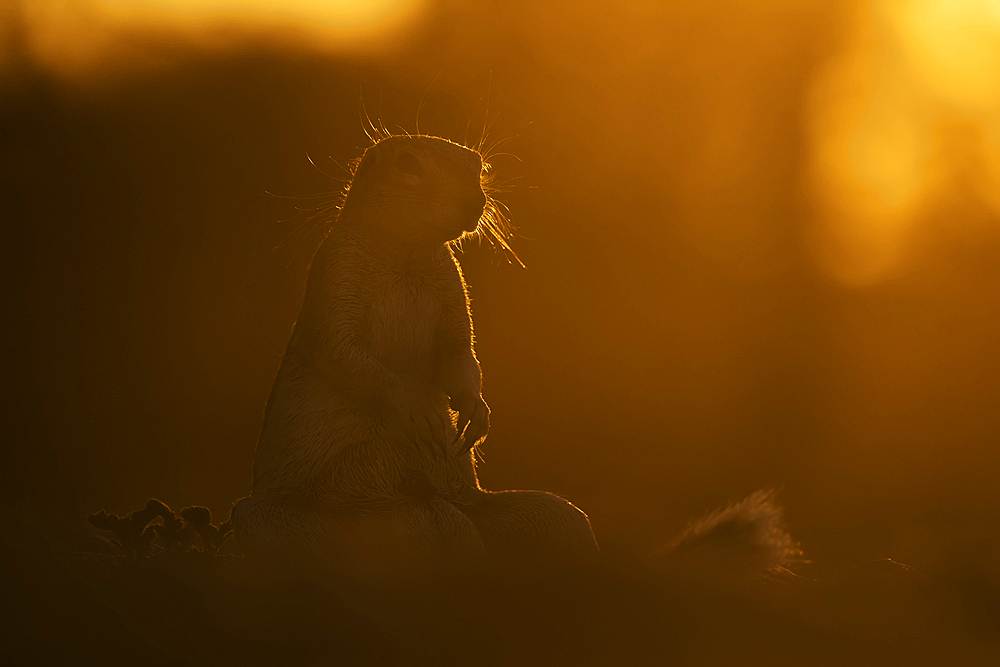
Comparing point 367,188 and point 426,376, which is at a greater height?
point 367,188

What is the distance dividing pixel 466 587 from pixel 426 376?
1.39 m

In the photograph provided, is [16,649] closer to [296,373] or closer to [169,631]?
[169,631]

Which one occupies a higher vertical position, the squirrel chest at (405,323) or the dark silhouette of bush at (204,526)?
the squirrel chest at (405,323)

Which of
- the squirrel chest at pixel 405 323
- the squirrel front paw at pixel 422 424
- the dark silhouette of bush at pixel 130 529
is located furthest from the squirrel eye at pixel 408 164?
the dark silhouette of bush at pixel 130 529

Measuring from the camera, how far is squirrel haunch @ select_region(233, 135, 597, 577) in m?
3.86

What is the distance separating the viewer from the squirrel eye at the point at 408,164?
4332mm

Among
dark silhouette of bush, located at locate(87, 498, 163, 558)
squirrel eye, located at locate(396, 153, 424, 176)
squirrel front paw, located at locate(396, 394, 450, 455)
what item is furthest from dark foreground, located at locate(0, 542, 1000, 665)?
squirrel eye, located at locate(396, 153, 424, 176)

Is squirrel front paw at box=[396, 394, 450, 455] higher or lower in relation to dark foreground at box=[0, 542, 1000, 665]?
higher

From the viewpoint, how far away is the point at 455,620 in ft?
10.0

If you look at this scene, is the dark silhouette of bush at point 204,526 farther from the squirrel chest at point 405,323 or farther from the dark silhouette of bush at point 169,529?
the squirrel chest at point 405,323

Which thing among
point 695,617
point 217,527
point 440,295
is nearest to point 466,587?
point 695,617

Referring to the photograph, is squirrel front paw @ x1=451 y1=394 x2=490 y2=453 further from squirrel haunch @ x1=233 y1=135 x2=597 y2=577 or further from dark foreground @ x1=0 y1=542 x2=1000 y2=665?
dark foreground @ x1=0 y1=542 x2=1000 y2=665

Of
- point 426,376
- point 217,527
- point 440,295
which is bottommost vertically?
point 217,527

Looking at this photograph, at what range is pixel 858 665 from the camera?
2963 millimetres
